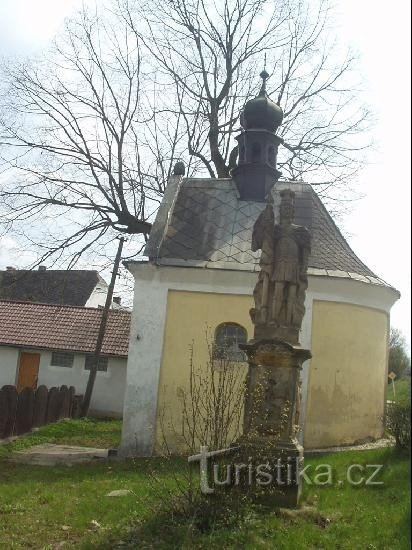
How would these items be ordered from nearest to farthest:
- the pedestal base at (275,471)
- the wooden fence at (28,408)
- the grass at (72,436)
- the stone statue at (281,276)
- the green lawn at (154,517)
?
the green lawn at (154,517) → the pedestal base at (275,471) → the stone statue at (281,276) → the grass at (72,436) → the wooden fence at (28,408)

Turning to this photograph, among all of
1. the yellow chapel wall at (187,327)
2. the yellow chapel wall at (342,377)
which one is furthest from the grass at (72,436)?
the yellow chapel wall at (342,377)

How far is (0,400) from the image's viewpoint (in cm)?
1303

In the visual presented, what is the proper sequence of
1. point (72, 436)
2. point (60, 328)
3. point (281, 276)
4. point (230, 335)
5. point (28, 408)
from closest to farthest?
1. point (281, 276)
2. point (230, 335)
3. point (28, 408)
4. point (72, 436)
5. point (60, 328)

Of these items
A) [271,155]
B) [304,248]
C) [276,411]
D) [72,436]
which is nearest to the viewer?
[276,411]

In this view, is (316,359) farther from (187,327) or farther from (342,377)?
(187,327)

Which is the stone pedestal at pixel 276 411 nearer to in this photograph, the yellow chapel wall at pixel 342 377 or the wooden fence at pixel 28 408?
the yellow chapel wall at pixel 342 377

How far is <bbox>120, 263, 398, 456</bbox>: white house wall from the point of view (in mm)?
12445

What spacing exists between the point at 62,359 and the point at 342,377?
1373 centimetres

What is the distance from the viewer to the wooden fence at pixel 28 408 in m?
13.3

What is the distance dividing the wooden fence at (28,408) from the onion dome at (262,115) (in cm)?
918

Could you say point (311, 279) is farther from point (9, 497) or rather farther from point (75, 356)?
point (75, 356)

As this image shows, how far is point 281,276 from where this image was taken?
25.2ft

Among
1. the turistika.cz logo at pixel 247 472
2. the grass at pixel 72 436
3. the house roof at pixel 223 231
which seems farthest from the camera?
the house roof at pixel 223 231

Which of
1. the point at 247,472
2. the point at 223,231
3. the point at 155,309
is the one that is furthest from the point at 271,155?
the point at 247,472
